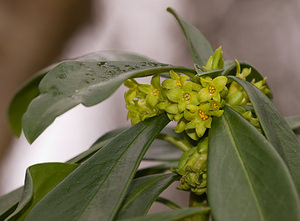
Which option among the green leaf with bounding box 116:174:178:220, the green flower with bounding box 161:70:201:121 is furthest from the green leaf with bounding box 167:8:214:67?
the green leaf with bounding box 116:174:178:220

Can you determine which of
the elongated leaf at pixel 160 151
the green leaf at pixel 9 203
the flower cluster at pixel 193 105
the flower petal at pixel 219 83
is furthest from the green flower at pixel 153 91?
the green leaf at pixel 9 203

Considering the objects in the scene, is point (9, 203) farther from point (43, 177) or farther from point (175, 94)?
point (175, 94)

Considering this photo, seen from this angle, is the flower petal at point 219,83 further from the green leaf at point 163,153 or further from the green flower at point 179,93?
the green leaf at point 163,153

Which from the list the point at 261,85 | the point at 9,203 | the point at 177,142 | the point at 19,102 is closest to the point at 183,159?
the point at 177,142

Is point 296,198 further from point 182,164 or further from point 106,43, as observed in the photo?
point 106,43

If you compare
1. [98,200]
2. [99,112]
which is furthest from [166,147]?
[99,112]
